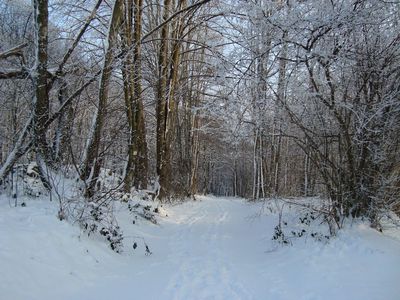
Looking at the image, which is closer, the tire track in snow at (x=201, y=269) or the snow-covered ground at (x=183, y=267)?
the snow-covered ground at (x=183, y=267)

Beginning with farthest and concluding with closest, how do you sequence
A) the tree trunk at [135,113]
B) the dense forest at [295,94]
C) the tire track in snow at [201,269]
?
the tree trunk at [135,113], the dense forest at [295,94], the tire track in snow at [201,269]

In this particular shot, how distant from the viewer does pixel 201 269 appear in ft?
19.0

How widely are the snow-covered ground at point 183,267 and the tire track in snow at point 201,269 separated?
1 cm

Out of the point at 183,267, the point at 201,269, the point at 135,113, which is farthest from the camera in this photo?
the point at 135,113

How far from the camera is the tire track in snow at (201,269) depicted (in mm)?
4676

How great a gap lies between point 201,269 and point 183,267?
309mm

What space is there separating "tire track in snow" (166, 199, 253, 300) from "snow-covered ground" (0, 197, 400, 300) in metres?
0.01

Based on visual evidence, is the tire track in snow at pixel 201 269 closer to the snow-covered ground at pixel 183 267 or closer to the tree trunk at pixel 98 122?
the snow-covered ground at pixel 183 267

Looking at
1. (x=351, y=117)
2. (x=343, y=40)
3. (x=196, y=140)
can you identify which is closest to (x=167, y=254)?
(x=351, y=117)

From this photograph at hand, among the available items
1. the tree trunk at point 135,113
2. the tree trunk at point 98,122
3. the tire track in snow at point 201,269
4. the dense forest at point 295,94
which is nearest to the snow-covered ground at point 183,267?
the tire track in snow at point 201,269

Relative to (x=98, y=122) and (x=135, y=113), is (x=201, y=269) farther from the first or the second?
(x=135, y=113)

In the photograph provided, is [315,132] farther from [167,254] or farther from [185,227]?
[185,227]

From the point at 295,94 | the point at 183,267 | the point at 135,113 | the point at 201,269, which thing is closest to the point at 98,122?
the point at 183,267

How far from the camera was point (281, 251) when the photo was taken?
6.95 metres
